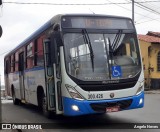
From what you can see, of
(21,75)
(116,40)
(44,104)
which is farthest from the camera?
(21,75)

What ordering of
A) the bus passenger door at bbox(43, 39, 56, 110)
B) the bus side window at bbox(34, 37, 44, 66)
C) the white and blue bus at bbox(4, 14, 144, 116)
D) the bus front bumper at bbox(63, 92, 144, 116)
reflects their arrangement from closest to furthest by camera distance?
1. the bus front bumper at bbox(63, 92, 144, 116)
2. the white and blue bus at bbox(4, 14, 144, 116)
3. the bus passenger door at bbox(43, 39, 56, 110)
4. the bus side window at bbox(34, 37, 44, 66)

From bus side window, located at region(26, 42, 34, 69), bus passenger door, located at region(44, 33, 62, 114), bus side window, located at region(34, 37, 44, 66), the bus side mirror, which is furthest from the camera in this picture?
bus side window, located at region(26, 42, 34, 69)

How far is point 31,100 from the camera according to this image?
1421cm

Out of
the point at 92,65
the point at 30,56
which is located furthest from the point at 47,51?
the point at 30,56

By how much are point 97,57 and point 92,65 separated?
271 mm

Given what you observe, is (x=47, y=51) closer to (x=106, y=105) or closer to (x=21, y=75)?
(x=106, y=105)

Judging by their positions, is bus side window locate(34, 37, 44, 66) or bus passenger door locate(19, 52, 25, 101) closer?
bus side window locate(34, 37, 44, 66)

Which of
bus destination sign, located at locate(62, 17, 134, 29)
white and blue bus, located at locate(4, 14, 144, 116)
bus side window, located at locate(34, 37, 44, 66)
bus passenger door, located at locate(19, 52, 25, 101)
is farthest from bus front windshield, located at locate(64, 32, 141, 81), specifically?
bus passenger door, located at locate(19, 52, 25, 101)

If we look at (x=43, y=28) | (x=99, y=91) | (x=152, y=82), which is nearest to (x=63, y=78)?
(x=99, y=91)

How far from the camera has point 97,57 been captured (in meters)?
9.96

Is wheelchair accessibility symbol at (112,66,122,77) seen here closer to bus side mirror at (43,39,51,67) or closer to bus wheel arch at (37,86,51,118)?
bus side mirror at (43,39,51,67)

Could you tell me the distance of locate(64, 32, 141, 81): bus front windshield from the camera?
9.86 meters

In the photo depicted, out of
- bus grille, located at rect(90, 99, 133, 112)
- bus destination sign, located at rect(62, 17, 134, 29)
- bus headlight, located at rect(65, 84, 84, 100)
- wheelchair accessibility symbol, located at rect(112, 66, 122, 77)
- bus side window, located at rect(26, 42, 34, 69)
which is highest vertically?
bus destination sign, located at rect(62, 17, 134, 29)

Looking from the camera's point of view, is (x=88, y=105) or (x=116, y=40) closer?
(x=88, y=105)
